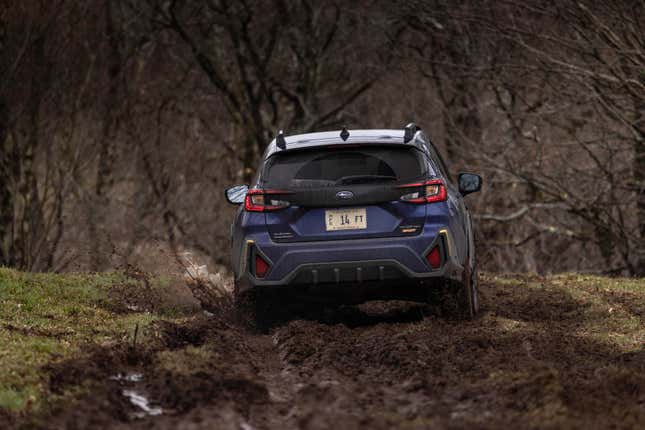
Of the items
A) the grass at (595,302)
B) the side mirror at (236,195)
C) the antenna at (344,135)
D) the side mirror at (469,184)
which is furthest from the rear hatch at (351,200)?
the side mirror at (469,184)

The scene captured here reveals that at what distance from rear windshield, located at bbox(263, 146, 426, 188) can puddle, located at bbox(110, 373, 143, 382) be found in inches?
105

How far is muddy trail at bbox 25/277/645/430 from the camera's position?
6406 millimetres

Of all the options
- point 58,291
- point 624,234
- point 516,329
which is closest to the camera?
point 516,329

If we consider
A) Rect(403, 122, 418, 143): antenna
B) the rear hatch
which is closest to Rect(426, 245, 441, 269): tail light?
the rear hatch

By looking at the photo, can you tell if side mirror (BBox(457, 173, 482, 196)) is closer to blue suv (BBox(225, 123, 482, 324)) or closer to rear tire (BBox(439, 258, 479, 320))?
rear tire (BBox(439, 258, 479, 320))

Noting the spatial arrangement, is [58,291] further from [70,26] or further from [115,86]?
[115,86]

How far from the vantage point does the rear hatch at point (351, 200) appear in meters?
9.78

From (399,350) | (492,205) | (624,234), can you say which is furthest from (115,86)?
(399,350)

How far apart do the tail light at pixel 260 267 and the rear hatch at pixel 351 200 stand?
0.22m

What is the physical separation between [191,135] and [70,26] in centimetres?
1074

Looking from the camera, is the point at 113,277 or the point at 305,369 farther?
the point at 113,277

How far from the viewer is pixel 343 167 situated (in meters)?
10.1

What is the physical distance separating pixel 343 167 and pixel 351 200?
1.56 feet

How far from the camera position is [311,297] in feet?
33.9
